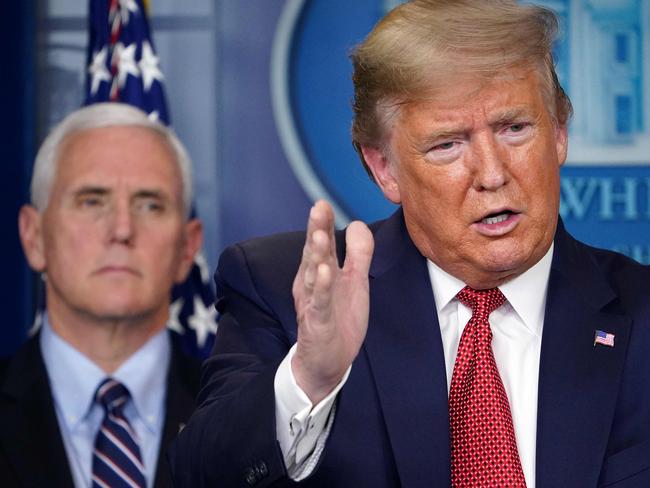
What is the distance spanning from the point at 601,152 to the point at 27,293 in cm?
184

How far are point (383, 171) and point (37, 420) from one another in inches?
53.4

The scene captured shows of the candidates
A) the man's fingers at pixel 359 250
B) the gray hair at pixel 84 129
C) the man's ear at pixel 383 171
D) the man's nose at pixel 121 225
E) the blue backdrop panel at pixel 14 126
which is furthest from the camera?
the blue backdrop panel at pixel 14 126

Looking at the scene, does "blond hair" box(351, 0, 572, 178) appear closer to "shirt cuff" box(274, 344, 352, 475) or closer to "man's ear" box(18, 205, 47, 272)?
"shirt cuff" box(274, 344, 352, 475)

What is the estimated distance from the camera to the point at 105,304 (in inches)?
129

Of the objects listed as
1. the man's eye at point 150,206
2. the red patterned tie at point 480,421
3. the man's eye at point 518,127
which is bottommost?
the red patterned tie at point 480,421

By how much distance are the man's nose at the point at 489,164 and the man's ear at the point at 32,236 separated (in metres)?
1.79

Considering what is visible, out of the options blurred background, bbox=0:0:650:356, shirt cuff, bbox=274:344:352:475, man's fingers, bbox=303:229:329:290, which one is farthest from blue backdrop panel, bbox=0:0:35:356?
man's fingers, bbox=303:229:329:290

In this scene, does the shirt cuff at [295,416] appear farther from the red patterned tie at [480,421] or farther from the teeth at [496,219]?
the teeth at [496,219]

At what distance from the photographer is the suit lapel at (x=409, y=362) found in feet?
6.30

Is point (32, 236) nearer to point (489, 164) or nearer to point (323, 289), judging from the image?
point (489, 164)

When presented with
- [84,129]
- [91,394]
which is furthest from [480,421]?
[84,129]

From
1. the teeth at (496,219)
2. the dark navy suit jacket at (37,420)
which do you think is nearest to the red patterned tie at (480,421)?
the teeth at (496,219)

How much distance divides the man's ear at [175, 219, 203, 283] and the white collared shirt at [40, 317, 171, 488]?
198 mm

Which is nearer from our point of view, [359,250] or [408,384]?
[359,250]
